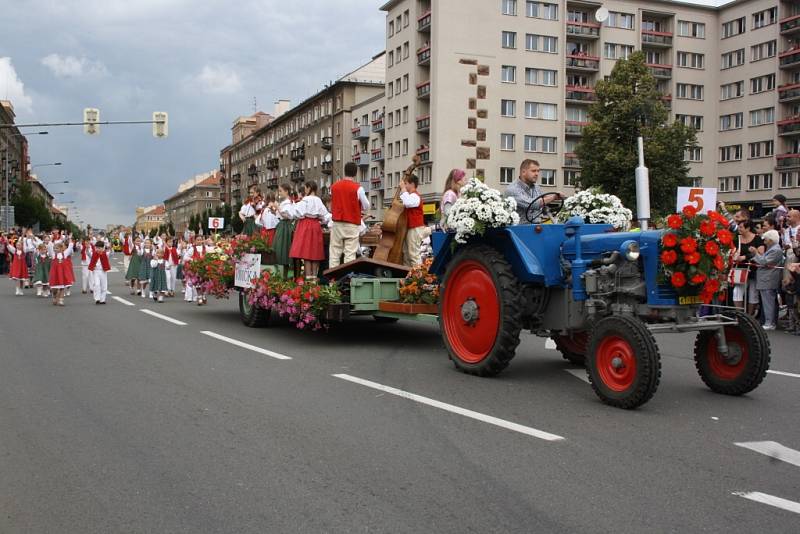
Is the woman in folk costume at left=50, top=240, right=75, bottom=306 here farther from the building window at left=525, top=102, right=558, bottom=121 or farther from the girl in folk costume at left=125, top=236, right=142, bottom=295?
the building window at left=525, top=102, right=558, bottom=121

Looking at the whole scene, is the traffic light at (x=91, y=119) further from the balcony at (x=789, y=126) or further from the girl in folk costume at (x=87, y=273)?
the balcony at (x=789, y=126)

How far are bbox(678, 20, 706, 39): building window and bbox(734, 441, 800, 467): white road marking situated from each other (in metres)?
73.5

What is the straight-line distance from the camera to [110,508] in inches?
173

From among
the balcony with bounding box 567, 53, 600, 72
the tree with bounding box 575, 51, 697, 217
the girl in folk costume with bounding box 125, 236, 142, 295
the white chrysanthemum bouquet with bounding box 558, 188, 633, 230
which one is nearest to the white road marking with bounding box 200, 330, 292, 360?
the white chrysanthemum bouquet with bounding box 558, 188, 633, 230

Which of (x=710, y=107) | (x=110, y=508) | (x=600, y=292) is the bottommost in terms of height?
(x=110, y=508)

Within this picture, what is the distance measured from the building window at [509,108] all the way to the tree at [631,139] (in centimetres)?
1850

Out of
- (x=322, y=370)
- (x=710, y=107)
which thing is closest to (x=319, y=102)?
(x=710, y=107)

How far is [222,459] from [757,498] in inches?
127

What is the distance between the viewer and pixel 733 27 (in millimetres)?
71562

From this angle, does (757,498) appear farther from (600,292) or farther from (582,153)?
(582,153)

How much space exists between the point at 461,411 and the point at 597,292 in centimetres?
165

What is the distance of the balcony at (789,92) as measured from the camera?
2504 inches

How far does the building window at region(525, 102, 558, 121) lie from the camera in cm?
6938

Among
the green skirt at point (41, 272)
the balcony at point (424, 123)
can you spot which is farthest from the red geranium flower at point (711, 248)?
the balcony at point (424, 123)
